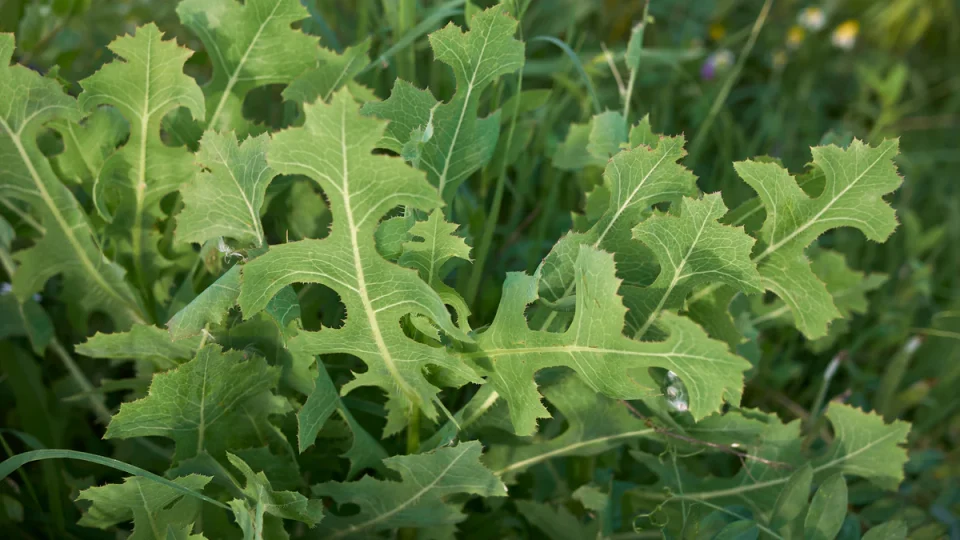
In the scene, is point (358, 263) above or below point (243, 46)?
below

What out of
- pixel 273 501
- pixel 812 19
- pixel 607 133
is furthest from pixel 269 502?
pixel 812 19

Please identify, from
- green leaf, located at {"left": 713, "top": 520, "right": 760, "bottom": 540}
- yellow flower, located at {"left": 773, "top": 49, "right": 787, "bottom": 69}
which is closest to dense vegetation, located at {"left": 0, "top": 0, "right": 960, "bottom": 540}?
green leaf, located at {"left": 713, "top": 520, "right": 760, "bottom": 540}

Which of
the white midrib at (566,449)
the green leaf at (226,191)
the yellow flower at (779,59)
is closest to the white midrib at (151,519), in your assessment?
the green leaf at (226,191)

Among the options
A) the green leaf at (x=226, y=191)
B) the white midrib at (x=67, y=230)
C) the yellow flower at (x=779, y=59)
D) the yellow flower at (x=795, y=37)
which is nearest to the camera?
the green leaf at (x=226, y=191)

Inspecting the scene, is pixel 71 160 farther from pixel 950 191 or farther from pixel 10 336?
pixel 950 191

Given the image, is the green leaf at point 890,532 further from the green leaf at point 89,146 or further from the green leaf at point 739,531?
the green leaf at point 89,146

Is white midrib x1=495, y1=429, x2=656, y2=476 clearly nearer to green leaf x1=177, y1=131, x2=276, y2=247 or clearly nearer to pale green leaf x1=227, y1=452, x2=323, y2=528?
pale green leaf x1=227, y1=452, x2=323, y2=528

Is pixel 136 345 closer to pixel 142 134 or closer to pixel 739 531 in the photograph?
pixel 142 134
